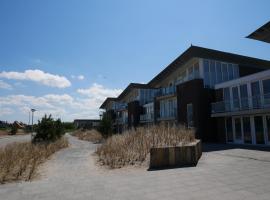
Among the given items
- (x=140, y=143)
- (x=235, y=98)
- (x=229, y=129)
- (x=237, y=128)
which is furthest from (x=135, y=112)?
(x=140, y=143)

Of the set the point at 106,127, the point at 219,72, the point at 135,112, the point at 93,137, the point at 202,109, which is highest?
the point at 219,72

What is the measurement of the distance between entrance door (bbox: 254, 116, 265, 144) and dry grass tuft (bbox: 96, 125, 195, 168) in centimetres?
735

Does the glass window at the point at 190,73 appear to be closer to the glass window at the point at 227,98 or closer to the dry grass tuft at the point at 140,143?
the glass window at the point at 227,98

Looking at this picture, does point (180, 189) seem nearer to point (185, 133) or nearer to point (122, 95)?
point (185, 133)

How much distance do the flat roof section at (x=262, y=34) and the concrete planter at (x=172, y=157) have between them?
1229cm

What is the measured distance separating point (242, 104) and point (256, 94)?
4.18 feet

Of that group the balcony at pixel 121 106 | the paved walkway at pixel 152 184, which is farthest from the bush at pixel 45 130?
the balcony at pixel 121 106

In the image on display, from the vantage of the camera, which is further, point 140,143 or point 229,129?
point 229,129

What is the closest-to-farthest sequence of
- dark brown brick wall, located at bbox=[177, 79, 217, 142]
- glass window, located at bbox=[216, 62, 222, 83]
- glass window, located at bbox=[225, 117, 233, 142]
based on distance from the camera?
glass window, located at bbox=[225, 117, 233, 142]
dark brown brick wall, located at bbox=[177, 79, 217, 142]
glass window, located at bbox=[216, 62, 222, 83]

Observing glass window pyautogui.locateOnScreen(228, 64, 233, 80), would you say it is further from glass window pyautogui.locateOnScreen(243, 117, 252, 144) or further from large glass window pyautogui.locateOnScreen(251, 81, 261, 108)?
glass window pyautogui.locateOnScreen(243, 117, 252, 144)

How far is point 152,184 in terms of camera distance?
7.02 meters

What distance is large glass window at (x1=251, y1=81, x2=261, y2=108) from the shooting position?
17766 mm

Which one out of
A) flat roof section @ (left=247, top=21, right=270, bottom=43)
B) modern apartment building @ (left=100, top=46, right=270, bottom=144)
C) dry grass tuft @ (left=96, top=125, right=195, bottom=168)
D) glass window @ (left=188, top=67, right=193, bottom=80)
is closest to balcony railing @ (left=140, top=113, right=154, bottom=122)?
modern apartment building @ (left=100, top=46, right=270, bottom=144)

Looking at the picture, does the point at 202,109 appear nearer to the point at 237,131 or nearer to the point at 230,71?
the point at 237,131
